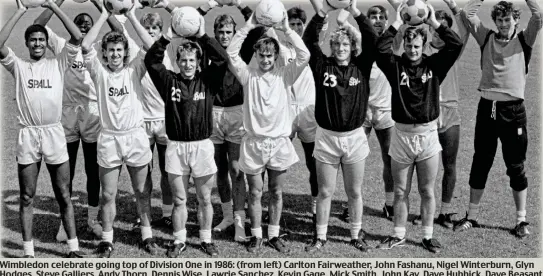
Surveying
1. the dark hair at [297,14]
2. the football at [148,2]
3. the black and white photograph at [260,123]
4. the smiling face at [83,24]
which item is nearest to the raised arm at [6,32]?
the black and white photograph at [260,123]

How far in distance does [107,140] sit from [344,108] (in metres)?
2.61

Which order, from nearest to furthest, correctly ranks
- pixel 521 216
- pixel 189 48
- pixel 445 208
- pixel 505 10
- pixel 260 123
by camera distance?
pixel 189 48 → pixel 260 123 → pixel 505 10 → pixel 521 216 → pixel 445 208

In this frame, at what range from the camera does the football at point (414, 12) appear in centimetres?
696

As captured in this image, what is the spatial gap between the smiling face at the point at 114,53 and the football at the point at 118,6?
0.47 metres

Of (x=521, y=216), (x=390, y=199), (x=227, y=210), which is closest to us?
(x=521, y=216)

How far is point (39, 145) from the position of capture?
6.80m

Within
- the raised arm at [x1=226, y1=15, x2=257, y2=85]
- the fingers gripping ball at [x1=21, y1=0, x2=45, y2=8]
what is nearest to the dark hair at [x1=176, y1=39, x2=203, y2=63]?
the raised arm at [x1=226, y1=15, x2=257, y2=85]

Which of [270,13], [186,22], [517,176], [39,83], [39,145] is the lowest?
[517,176]

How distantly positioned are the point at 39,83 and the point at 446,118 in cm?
479

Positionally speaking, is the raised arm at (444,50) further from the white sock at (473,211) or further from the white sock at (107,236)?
the white sock at (107,236)

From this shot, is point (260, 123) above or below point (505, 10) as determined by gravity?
below

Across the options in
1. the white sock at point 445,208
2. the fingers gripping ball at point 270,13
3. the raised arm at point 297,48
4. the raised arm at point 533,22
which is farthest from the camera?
the white sock at point 445,208

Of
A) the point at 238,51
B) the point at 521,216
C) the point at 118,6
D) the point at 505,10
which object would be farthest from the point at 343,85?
the point at 521,216

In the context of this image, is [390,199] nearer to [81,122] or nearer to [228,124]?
[228,124]
